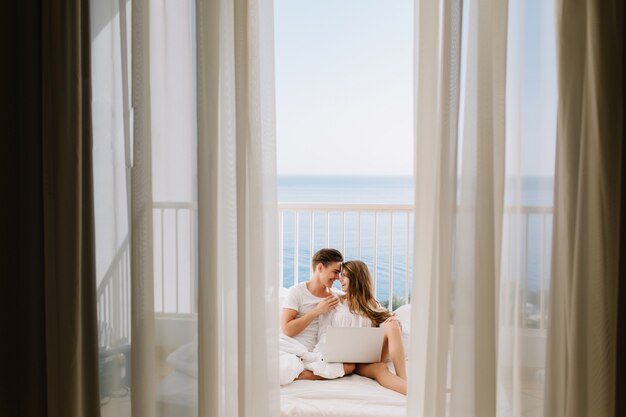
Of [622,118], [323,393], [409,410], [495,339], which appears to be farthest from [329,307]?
[622,118]

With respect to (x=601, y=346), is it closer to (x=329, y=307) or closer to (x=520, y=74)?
(x=520, y=74)

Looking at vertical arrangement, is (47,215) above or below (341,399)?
above

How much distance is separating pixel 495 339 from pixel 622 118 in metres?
0.77

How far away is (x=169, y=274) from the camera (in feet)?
5.92

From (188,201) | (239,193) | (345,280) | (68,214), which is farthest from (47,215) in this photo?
(345,280)

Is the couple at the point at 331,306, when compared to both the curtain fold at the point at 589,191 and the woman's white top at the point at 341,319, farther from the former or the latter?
the curtain fold at the point at 589,191

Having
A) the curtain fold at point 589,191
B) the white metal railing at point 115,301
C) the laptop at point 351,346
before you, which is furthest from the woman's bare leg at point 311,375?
the curtain fold at point 589,191

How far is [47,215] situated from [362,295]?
1750 mm

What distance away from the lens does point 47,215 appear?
1.77 metres

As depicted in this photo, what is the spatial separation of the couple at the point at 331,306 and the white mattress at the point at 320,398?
0.43m

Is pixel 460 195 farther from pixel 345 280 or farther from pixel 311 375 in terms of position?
pixel 345 280

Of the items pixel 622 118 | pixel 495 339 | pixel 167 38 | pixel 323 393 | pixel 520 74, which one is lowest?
pixel 323 393

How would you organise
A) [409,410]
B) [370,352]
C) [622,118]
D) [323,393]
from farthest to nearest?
[370,352]
[323,393]
[409,410]
[622,118]

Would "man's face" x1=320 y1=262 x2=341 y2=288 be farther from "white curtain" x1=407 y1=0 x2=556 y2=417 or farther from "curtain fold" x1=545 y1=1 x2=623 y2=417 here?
"curtain fold" x1=545 y1=1 x2=623 y2=417
